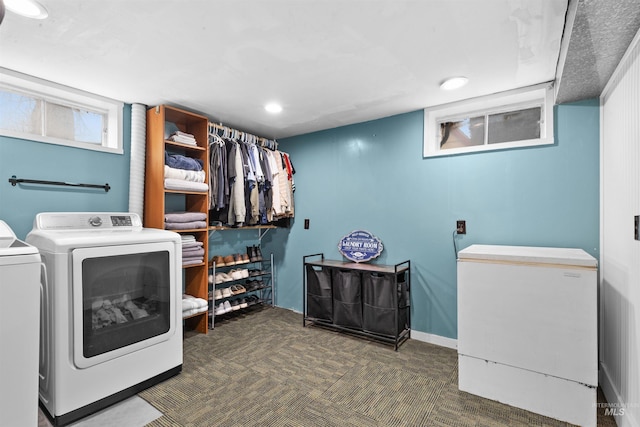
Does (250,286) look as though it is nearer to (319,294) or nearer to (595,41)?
(319,294)

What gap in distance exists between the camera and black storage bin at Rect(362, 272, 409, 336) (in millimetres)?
2891

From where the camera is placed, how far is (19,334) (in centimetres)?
143

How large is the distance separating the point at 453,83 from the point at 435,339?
7.56 feet

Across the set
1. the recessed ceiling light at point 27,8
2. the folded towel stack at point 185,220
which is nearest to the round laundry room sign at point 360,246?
the folded towel stack at point 185,220

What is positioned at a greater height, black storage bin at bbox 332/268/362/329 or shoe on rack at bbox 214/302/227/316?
black storage bin at bbox 332/268/362/329

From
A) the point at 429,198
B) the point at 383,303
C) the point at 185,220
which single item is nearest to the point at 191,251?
the point at 185,220

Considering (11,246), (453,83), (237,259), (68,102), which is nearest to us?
(11,246)

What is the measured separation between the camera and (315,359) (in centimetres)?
263

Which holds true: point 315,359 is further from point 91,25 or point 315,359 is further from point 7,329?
point 91,25

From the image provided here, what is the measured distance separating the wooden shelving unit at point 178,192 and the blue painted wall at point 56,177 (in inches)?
9.9

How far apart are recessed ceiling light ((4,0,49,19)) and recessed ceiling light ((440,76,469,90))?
256 centimetres

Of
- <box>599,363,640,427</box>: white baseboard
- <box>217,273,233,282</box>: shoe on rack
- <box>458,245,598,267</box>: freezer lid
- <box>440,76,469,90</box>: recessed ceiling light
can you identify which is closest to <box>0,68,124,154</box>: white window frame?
<box>217,273,233,282</box>: shoe on rack

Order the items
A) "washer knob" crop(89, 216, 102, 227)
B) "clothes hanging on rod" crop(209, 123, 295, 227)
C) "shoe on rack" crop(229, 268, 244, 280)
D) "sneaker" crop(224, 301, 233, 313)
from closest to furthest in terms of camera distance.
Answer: "washer knob" crop(89, 216, 102, 227), "clothes hanging on rod" crop(209, 123, 295, 227), "sneaker" crop(224, 301, 233, 313), "shoe on rack" crop(229, 268, 244, 280)

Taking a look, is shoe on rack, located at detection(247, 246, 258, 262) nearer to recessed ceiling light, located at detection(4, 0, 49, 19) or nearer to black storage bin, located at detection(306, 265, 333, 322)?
black storage bin, located at detection(306, 265, 333, 322)
